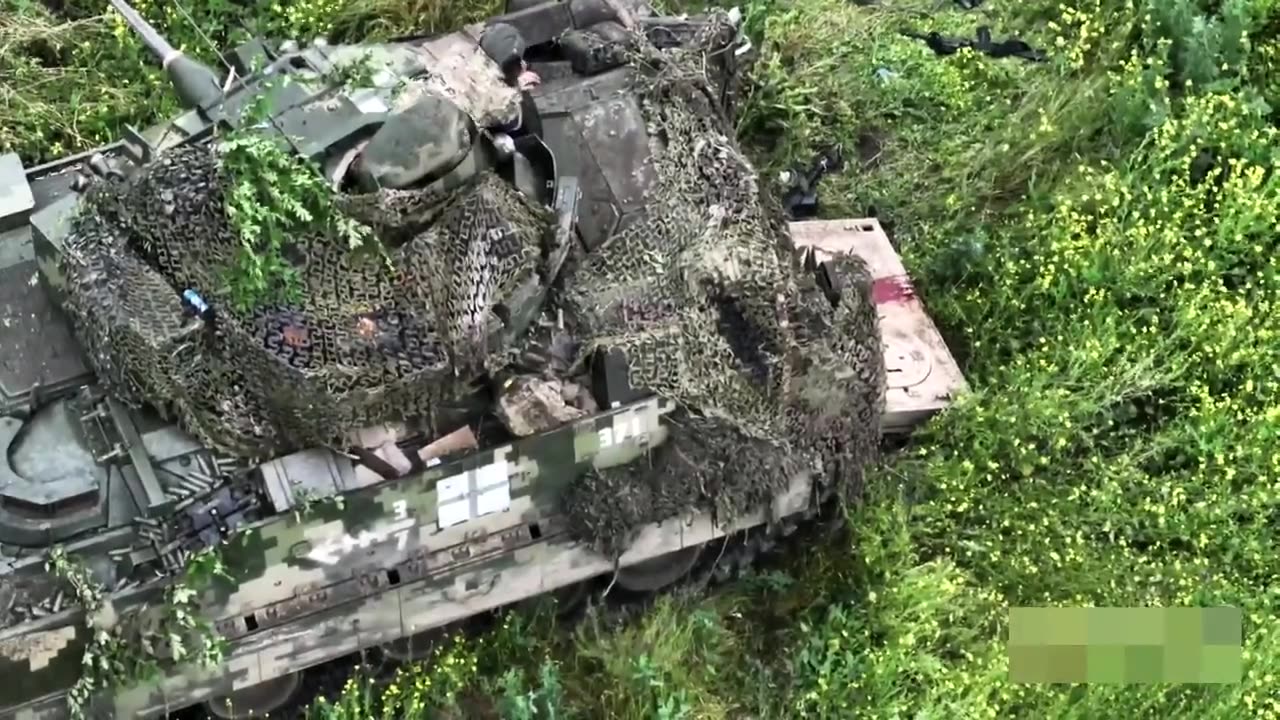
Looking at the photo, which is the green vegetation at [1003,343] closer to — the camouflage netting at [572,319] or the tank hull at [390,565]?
the tank hull at [390,565]

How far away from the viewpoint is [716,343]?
693 centimetres

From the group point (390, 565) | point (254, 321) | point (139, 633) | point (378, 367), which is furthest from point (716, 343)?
point (139, 633)

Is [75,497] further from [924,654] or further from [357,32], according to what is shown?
[357,32]

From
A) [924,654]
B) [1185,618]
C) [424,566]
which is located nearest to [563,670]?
[424,566]

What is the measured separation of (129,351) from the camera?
6.08 meters

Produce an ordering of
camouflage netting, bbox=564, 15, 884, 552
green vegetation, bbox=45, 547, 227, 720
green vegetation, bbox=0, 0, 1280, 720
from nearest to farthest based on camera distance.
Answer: green vegetation, bbox=45, 547, 227, 720
camouflage netting, bbox=564, 15, 884, 552
green vegetation, bbox=0, 0, 1280, 720

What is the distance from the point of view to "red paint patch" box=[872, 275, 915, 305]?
8.84 m

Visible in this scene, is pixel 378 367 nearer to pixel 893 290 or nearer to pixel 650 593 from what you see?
pixel 650 593

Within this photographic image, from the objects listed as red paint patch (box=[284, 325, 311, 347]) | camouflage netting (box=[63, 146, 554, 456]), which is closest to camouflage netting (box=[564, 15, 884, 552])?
camouflage netting (box=[63, 146, 554, 456])

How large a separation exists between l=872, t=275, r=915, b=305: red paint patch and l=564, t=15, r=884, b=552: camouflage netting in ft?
4.60

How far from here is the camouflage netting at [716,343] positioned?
6.83m

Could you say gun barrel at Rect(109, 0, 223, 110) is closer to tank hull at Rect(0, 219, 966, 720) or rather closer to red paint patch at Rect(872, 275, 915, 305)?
tank hull at Rect(0, 219, 966, 720)

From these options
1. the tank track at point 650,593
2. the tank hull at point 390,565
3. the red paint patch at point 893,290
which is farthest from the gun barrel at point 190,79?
the red paint patch at point 893,290

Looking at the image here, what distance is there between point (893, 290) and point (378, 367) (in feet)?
12.2
